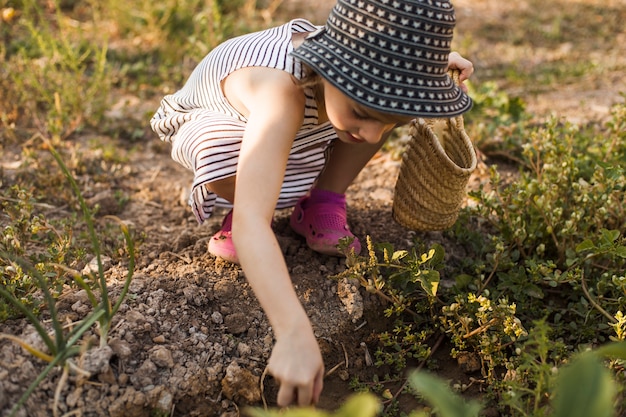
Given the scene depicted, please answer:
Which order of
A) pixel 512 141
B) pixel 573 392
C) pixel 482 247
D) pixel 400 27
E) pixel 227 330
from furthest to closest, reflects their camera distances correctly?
pixel 512 141, pixel 482 247, pixel 227 330, pixel 400 27, pixel 573 392

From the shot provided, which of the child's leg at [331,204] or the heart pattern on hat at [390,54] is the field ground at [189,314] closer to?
the child's leg at [331,204]

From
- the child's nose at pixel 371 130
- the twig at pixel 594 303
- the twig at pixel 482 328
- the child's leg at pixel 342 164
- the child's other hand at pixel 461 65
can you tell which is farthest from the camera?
the child's leg at pixel 342 164

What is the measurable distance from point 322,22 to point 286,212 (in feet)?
7.63

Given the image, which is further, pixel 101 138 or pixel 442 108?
pixel 101 138

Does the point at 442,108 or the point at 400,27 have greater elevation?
the point at 400,27

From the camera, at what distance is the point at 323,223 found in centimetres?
239

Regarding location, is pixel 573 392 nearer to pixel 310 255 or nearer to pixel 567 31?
pixel 310 255

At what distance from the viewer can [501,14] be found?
213 inches

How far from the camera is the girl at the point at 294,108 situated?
161cm

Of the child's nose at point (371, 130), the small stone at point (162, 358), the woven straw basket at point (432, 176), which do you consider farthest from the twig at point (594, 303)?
the small stone at point (162, 358)

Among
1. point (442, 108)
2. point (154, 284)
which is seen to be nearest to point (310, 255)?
point (154, 284)

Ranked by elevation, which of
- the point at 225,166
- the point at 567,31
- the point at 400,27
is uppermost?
the point at 400,27

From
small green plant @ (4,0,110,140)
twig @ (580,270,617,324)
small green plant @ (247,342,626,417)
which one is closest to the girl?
small green plant @ (247,342,626,417)

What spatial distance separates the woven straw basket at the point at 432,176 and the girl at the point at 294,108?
0.67 feet
